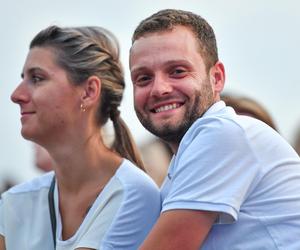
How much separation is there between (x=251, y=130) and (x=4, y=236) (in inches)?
74.0

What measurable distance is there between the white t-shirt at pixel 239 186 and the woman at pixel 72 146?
0.99m

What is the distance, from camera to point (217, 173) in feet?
9.25

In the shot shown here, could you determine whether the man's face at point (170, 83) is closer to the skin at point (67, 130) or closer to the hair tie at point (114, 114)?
the skin at point (67, 130)

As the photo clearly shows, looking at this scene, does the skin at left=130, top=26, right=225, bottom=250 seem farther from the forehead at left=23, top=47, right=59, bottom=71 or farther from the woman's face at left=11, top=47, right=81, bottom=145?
the forehead at left=23, top=47, right=59, bottom=71

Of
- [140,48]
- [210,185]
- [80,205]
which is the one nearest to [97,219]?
[80,205]


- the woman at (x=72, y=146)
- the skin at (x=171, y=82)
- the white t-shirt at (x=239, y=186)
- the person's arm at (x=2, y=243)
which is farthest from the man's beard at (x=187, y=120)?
the person's arm at (x=2, y=243)

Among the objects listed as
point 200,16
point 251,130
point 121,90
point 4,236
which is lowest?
point 4,236

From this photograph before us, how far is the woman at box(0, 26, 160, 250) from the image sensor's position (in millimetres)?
3986

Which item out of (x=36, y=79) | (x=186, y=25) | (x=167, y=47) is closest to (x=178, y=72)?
(x=167, y=47)

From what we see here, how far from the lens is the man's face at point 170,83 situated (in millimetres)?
3264

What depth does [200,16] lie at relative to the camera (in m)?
3.54

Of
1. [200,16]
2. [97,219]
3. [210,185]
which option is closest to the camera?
[210,185]

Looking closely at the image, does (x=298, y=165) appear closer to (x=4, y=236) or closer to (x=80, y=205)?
(x=80, y=205)

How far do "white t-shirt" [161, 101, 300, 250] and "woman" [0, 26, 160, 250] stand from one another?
0.99m
